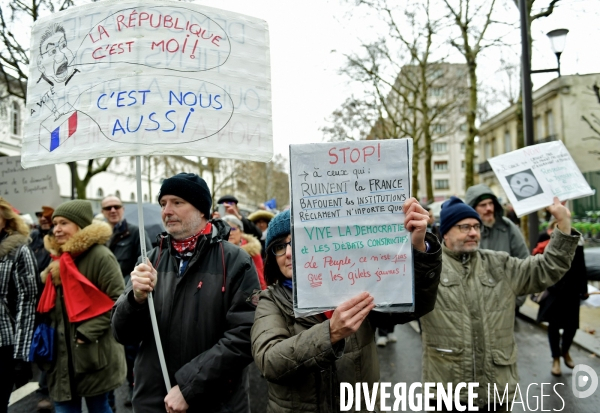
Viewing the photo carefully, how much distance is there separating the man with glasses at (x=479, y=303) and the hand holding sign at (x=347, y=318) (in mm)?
1398

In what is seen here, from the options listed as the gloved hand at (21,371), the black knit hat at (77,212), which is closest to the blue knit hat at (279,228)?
the black knit hat at (77,212)

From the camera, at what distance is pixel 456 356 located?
287cm

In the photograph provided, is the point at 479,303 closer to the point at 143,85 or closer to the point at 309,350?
the point at 309,350

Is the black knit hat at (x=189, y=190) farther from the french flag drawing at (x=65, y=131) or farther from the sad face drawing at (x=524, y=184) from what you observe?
the sad face drawing at (x=524, y=184)

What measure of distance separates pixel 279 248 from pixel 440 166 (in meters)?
73.1

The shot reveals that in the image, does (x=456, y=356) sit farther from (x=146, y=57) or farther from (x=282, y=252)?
(x=146, y=57)

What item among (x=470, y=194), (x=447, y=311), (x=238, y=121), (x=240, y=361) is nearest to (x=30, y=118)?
(x=238, y=121)

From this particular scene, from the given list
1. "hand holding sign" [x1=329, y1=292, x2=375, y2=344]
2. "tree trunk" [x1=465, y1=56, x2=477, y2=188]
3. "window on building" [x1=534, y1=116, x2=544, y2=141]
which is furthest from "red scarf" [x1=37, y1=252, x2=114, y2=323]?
"window on building" [x1=534, y1=116, x2=544, y2=141]

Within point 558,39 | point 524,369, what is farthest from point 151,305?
point 558,39

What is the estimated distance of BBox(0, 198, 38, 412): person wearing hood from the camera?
3195mm

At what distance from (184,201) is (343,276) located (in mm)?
1099

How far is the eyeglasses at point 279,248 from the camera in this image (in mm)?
2232

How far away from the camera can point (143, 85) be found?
213 centimetres

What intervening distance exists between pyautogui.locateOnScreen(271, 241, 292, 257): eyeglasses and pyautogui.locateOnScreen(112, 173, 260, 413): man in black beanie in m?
0.29
